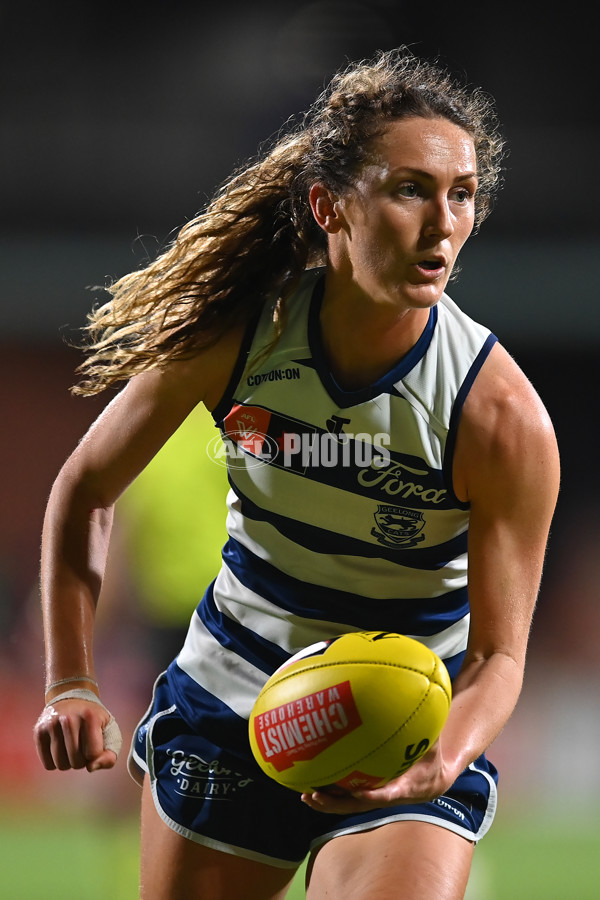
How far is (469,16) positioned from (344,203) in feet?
28.7

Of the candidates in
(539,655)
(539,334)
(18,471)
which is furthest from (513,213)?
(18,471)

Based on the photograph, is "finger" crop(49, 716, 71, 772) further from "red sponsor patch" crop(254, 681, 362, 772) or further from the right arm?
"red sponsor patch" crop(254, 681, 362, 772)

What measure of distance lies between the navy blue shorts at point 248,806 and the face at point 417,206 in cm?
97

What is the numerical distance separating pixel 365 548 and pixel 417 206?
660 millimetres

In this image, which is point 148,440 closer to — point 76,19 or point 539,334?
point 539,334

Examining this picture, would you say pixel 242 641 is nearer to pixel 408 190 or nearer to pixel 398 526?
pixel 398 526

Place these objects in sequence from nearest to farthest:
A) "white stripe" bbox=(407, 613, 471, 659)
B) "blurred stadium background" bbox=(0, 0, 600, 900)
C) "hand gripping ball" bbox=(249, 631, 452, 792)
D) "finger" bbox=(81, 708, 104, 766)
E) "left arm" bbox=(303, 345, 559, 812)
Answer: "hand gripping ball" bbox=(249, 631, 452, 792) < "left arm" bbox=(303, 345, 559, 812) < "finger" bbox=(81, 708, 104, 766) < "white stripe" bbox=(407, 613, 471, 659) < "blurred stadium background" bbox=(0, 0, 600, 900)

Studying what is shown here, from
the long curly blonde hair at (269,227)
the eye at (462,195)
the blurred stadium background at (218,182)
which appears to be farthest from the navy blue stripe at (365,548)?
the blurred stadium background at (218,182)

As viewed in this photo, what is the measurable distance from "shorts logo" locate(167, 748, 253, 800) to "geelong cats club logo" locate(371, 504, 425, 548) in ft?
1.89

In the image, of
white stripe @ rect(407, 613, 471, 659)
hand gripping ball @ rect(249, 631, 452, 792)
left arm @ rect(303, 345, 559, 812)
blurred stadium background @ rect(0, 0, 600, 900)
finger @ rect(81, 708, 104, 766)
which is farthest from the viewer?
blurred stadium background @ rect(0, 0, 600, 900)

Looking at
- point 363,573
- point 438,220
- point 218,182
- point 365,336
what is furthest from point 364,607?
point 218,182

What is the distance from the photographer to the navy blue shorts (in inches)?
85.8

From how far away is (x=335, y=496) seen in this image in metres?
2.18

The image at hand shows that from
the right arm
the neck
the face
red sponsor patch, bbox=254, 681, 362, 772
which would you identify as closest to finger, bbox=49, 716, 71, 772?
the right arm
